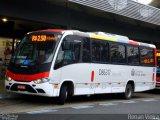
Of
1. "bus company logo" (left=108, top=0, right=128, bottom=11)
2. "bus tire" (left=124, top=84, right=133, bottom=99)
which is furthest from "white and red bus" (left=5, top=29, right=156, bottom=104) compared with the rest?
"bus company logo" (left=108, top=0, right=128, bottom=11)

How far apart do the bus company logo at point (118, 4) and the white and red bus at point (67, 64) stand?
16.2ft

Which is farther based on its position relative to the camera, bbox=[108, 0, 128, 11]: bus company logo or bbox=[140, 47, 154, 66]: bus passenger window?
bbox=[108, 0, 128, 11]: bus company logo

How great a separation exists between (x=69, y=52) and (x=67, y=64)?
48 centimetres

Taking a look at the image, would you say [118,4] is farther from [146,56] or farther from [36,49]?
[36,49]

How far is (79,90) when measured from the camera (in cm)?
1625

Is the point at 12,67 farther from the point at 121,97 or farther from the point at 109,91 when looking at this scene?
the point at 121,97

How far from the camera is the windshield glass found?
14898 mm

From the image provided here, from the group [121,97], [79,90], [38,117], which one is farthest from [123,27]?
[38,117]

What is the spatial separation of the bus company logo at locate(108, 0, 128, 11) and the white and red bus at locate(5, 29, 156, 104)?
4.93 m

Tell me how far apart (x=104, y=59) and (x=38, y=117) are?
6790 millimetres

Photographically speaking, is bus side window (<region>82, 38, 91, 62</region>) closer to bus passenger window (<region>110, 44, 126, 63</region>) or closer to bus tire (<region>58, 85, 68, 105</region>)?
bus tire (<region>58, 85, 68, 105</region>)

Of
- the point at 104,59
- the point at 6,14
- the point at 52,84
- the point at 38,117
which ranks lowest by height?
the point at 38,117

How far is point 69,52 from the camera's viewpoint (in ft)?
51.1

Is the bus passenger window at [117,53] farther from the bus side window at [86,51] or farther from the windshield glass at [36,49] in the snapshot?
the windshield glass at [36,49]
